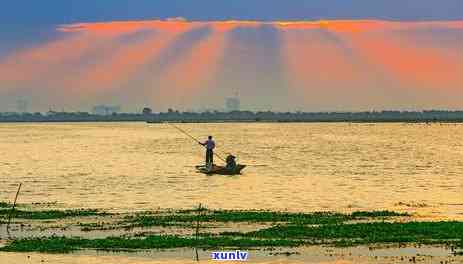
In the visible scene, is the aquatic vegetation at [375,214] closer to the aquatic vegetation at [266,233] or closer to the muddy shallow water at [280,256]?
the aquatic vegetation at [266,233]

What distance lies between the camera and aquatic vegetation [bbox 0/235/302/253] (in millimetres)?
29344

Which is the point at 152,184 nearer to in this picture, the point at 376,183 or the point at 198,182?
the point at 198,182

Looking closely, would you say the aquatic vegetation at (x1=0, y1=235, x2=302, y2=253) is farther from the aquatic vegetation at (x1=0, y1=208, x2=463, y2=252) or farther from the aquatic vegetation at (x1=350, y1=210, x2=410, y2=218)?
the aquatic vegetation at (x1=350, y1=210, x2=410, y2=218)

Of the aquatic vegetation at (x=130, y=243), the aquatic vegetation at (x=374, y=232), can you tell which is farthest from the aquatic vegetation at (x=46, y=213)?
the aquatic vegetation at (x=374, y=232)

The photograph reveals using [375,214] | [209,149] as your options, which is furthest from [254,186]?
[375,214]

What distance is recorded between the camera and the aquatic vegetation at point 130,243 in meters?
29.3

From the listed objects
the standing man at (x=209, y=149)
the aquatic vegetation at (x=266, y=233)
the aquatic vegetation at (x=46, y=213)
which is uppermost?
the standing man at (x=209, y=149)

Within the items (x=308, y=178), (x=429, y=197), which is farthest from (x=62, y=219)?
(x=308, y=178)

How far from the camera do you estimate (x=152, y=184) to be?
62219mm

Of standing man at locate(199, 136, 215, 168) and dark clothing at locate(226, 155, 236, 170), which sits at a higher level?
standing man at locate(199, 136, 215, 168)

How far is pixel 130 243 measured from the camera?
2991cm

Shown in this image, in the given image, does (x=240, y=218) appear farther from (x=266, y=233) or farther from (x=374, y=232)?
(x=374, y=232)

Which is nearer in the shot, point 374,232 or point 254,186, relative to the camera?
point 374,232

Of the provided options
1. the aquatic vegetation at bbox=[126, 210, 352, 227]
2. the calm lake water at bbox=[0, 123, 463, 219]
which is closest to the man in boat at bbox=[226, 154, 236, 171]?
the calm lake water at bbox=[0, 123, 463, 219]
